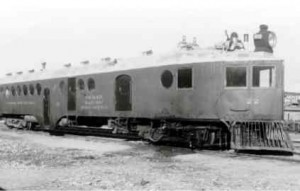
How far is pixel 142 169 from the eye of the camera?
375 inches

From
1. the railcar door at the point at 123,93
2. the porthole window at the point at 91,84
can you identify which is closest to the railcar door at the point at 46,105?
the porthole window at the point at 91,84

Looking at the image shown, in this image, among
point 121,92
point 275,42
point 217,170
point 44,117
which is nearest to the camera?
point 217,170

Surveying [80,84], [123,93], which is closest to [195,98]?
[123,93]

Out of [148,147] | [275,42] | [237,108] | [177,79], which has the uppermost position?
[275,42]

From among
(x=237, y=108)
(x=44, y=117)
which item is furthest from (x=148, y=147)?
(x=44, y=117)

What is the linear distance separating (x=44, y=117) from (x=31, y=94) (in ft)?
5.79

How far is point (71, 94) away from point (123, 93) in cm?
359

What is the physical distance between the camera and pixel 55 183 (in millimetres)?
7945

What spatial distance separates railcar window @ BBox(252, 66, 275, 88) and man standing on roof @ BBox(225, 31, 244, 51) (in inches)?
43.0

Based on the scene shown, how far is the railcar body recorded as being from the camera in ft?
40.3

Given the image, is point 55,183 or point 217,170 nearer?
point 55,183

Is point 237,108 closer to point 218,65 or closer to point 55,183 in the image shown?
point 218,65

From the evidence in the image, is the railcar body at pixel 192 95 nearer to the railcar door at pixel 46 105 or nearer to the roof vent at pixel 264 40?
the roof vent at pixel 264 40

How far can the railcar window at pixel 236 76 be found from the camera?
40.7 ft
